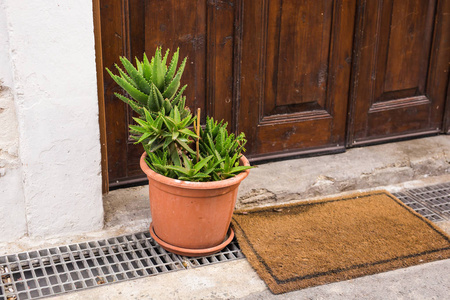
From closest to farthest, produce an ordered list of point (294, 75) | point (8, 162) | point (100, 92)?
point (8, 162), point (100, 92), point (294, 75)

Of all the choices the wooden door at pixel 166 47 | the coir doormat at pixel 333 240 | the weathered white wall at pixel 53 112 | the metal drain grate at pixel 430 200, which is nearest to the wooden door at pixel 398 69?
the metal drain grate at pixel 430 200

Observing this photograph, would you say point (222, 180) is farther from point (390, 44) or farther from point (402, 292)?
point (390, 44)

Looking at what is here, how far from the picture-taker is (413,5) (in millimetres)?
3490

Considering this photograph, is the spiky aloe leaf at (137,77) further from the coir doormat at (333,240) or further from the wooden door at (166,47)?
the coir doormat at (333,240)

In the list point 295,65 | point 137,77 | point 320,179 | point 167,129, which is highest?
point 137,77

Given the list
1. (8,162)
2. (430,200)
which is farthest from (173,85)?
(430,200)

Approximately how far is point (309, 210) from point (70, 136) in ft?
4.43

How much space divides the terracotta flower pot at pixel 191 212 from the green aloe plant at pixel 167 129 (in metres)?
0.06

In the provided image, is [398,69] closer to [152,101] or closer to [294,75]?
[294,75]

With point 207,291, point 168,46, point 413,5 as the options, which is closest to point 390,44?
point 413,5

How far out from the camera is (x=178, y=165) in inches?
97.5

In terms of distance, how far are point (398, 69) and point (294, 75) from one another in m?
0.78

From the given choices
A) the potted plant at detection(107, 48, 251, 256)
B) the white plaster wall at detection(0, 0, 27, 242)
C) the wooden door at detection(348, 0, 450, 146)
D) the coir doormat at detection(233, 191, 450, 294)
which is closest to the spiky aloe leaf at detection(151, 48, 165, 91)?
the potted plant at detection(107, 48, 251, 256)

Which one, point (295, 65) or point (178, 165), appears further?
point (295, 65)
